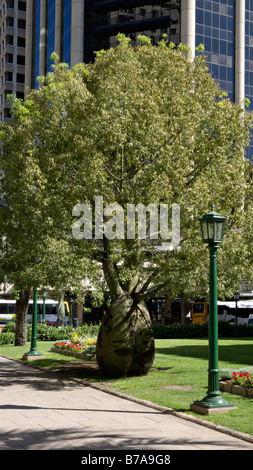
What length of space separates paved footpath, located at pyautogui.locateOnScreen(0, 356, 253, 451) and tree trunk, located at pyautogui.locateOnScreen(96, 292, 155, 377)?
5.05 ft

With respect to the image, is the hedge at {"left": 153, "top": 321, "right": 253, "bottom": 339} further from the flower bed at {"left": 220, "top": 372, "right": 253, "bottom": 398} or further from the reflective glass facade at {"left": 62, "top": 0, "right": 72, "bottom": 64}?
the reflective glass facade at {"left": 62, "top": 0, "right": 72, "bottom": 64}

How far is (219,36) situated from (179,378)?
50.6 metres

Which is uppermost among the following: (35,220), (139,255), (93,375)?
(35,220)

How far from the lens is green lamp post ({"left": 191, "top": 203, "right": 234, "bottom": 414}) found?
34.4ft

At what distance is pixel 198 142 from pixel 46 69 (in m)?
58.6

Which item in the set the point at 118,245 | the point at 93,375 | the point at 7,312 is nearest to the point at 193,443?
the point at 118,245

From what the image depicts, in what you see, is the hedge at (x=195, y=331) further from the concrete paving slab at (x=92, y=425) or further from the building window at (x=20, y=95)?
the building window at (x=20, y=95)

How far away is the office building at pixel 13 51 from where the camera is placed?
7894cm

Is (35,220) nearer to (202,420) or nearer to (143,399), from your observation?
(143,399)

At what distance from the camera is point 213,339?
10.8 m

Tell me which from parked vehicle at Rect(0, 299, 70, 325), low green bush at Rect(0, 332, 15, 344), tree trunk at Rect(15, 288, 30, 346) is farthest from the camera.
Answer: parked vehicle at Rect(0, 299, 70, 325)

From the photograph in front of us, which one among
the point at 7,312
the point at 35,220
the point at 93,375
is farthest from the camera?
the point at 7,312

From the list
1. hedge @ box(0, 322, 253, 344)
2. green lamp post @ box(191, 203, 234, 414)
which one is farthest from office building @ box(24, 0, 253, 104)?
green lamp post @ box(191, 203, 234, 414)

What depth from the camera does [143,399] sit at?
39.6 feet
